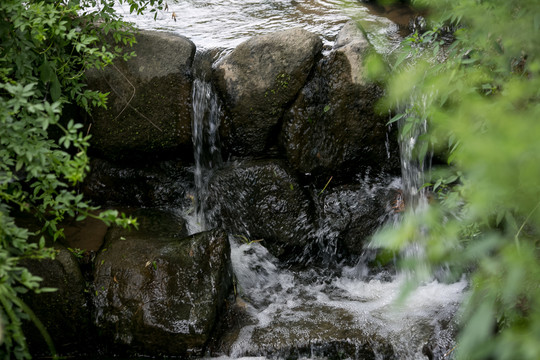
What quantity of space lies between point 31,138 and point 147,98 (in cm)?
200

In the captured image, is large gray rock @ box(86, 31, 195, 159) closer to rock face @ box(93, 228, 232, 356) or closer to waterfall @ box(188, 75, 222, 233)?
waterfall @ box(188, 75, 222, 233)

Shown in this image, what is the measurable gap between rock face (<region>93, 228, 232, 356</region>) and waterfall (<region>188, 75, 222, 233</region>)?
887 mm

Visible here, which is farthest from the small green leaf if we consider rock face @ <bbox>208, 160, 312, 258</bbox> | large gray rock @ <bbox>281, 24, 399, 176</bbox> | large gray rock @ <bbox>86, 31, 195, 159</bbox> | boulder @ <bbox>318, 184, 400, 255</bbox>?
boulder @ <bbox>318, 184, 400, 255</bbox>

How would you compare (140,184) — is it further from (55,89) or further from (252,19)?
(252,19)

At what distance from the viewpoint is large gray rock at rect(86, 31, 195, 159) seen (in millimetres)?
4773

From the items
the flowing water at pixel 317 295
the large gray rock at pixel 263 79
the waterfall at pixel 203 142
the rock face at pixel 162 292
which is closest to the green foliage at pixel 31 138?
the rock face at pixel 162 292

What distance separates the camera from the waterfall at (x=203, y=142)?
15.9ft

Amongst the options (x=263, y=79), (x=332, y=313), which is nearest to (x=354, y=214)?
(x=332, y=313)

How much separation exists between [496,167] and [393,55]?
13.6 ft

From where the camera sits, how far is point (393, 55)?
4867 mm

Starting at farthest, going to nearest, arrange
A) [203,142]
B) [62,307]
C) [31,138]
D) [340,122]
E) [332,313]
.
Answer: [203,142]
[340,122]
[332,313]
[62,307]
[31,138]

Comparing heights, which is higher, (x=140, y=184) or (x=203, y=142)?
(x=203, y=142)

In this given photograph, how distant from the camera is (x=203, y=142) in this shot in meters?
4.97

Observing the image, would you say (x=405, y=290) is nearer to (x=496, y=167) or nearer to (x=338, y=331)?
(x=496, y=167)
